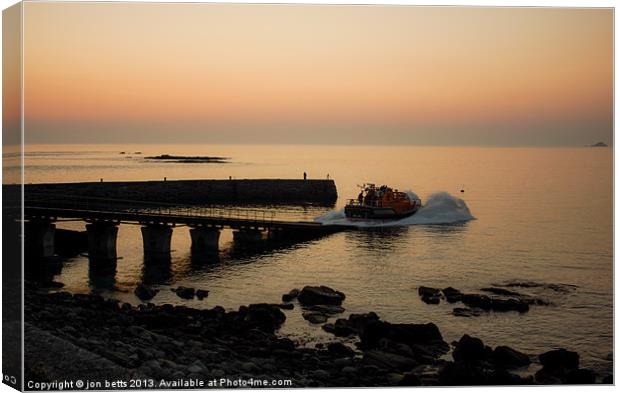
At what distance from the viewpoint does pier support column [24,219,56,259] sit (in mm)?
19486

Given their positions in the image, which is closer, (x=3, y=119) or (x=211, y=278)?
(x=3, y=119)

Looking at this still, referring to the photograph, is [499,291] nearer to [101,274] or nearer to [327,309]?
[327,309]

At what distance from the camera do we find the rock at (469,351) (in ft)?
43.4

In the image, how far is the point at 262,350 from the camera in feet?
42.9

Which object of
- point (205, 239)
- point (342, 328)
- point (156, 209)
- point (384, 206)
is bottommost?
point (342, 328)

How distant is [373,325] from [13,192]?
5.85 meters

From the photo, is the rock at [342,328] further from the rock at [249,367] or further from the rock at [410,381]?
the rock at [249,367]

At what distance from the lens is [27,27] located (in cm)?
1123

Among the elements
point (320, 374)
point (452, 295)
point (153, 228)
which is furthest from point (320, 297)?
point (153, 228)

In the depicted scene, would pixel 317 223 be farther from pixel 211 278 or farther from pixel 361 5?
pixel 361 5

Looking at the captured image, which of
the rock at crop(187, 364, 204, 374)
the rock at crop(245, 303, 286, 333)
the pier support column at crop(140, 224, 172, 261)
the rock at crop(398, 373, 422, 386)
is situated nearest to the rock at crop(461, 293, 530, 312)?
the rock at crop(245, 303, 286, 333)

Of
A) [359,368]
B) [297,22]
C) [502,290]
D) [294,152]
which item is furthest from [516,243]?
[297,22]

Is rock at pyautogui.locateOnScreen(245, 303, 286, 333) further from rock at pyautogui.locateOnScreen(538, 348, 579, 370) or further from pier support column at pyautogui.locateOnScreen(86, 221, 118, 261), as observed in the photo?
pier support column at pyautogui.locateOnScreen(86, 221, 118, 261)

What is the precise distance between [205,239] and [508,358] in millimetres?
12376
